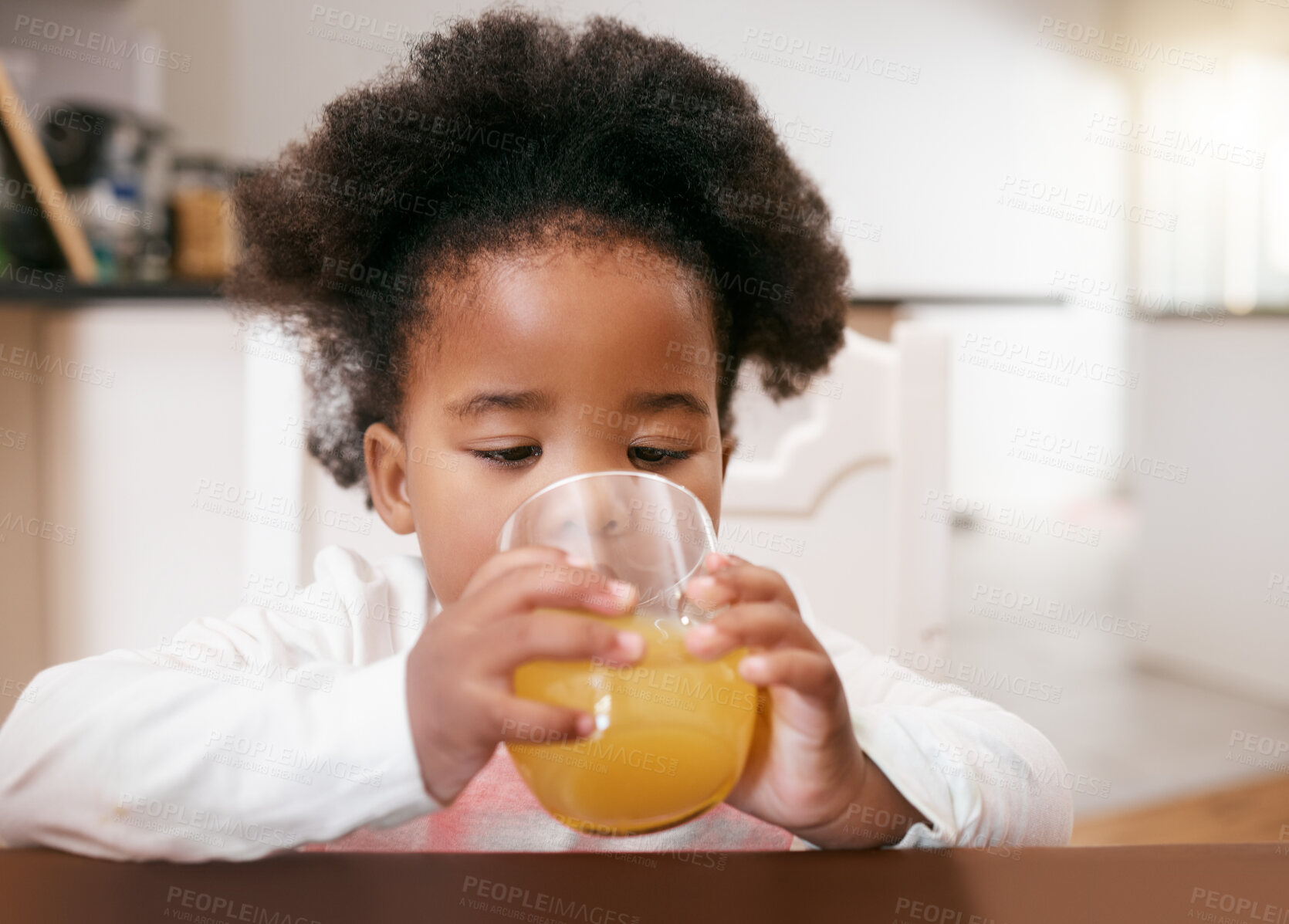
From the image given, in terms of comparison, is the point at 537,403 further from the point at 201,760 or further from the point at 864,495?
the point at 864,495

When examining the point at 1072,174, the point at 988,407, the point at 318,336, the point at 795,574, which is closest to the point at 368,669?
the point at 318,336

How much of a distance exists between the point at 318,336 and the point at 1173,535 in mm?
2681

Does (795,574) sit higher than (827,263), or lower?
lower

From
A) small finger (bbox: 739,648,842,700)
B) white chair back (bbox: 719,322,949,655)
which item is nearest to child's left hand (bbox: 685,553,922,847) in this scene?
small finger (bbox: 739,648,842,700)

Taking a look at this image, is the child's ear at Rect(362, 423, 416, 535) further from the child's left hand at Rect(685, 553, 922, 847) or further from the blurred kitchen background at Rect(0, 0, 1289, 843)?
the child's left hand at Rect(685, 553, 922, 847)

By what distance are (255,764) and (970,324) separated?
12.7ft

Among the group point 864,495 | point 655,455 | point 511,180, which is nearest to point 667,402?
point 655,455

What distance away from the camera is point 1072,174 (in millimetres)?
4750

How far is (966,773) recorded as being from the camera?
599 mm

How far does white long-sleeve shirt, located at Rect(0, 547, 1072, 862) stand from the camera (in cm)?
45

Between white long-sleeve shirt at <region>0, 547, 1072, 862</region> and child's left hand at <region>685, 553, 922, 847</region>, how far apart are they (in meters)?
0.02

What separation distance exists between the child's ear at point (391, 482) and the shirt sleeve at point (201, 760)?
0.30 meters

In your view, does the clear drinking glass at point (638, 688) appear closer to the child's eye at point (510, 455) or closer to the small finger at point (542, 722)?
the small finger at point (542, 722)

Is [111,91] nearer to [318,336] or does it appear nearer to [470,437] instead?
[318,336]
